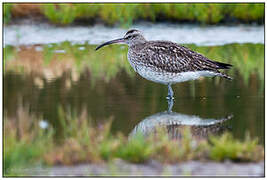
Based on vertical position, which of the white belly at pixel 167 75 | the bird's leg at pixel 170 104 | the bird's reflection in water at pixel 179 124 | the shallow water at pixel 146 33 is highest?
the shallow water at pixel 146 33

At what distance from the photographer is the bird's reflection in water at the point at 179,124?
902 centimetres

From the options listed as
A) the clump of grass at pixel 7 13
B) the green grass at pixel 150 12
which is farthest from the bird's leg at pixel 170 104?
the clump of grass at pixel 7 13

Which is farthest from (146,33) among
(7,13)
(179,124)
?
(179,124)

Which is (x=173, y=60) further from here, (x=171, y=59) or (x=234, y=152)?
(x=234, y=152)

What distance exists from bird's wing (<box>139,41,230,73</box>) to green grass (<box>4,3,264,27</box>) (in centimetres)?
567

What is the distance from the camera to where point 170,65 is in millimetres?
11562

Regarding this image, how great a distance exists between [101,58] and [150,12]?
254 cm

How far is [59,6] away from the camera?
18.0 m

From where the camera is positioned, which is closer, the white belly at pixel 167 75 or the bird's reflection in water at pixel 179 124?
the bird's reflection in water at pixel 179 124

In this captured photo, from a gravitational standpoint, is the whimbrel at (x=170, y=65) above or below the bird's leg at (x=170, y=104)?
above

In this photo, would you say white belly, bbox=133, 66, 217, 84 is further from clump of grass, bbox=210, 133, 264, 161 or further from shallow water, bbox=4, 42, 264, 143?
clump of grass, bbox=210, 133, 264, 161

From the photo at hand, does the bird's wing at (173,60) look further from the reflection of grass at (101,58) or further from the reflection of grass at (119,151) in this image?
the reflection of grass at (119,151)

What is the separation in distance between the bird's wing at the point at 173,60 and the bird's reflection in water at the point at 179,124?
1.28 m

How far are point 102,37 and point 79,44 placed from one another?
55cm
